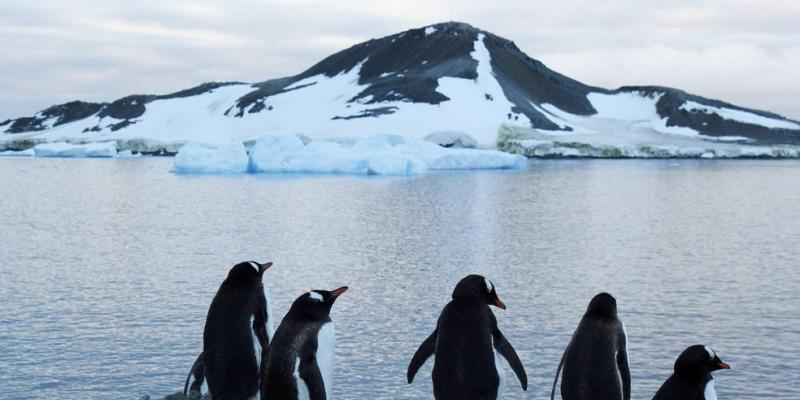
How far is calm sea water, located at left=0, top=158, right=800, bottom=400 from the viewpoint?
11680mm

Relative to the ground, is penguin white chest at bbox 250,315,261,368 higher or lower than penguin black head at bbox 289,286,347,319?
lower

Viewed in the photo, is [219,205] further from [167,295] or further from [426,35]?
[426,35]

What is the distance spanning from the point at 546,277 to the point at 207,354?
41.1 ft

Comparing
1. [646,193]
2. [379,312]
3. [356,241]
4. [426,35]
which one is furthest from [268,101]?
[379,312]

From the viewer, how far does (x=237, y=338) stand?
7.46 meters

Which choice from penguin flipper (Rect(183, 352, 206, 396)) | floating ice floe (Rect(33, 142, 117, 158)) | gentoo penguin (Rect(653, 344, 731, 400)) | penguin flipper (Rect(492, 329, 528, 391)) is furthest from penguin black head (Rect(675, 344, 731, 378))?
floating ice floe (Rect(33, 142, 117, 158))

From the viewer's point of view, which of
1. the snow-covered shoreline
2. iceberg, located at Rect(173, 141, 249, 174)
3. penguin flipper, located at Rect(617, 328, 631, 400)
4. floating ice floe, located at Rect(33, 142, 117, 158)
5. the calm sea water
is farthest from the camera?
floating ice floe, located at Rect(33, 142, 117, 158)

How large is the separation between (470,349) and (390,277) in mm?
11823

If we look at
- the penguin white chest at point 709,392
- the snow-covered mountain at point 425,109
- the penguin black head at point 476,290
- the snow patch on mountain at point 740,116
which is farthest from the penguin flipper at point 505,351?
the snow patch on mountain at point 740,116

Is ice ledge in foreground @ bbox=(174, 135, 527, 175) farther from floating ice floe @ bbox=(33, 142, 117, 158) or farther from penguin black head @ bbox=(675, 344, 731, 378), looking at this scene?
penguin black head @ bbox=(675, 344, 731, 378)

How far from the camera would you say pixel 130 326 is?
45.6 feet

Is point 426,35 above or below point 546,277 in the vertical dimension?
above

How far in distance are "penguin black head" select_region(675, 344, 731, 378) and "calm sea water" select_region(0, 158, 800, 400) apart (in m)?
4.04

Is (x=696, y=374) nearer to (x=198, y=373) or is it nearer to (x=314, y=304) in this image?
(x=314, y=304)
